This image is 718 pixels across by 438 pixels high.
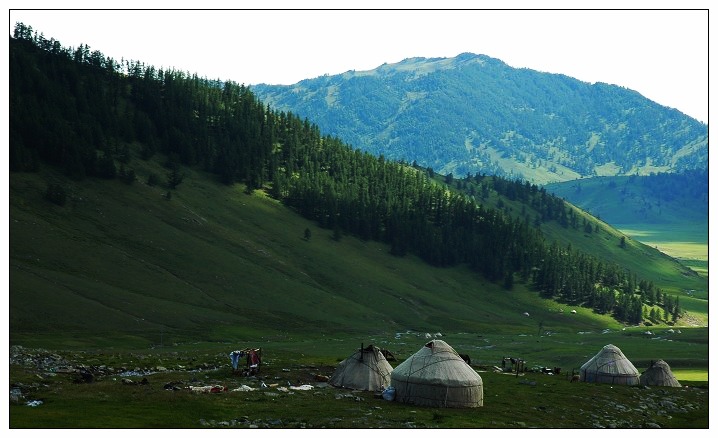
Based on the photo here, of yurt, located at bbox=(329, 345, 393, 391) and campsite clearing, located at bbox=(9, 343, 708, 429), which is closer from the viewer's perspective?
campsite clearing, located at bbox=(9, 343, 708, 429)

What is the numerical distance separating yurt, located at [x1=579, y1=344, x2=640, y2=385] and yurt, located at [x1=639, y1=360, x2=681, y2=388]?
1.49 meters

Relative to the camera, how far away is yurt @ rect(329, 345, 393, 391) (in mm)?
82625

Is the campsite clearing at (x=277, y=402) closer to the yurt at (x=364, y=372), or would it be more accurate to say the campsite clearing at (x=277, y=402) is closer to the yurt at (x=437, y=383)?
the yurt at (x=437, y=383)

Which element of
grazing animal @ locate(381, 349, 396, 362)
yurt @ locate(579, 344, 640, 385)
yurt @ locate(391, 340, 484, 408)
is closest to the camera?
yurt @ locate(391, 340, 484, 408)

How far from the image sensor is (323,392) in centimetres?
7825

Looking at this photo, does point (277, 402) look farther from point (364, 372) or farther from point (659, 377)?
point (659, 377)

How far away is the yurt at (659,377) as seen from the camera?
10281 cm

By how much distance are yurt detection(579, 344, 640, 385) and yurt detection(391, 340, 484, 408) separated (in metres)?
33.4

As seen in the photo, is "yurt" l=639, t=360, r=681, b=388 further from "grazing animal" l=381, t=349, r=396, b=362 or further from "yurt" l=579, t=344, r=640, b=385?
"grazing animal" l=381, t=349, r=396, b=362

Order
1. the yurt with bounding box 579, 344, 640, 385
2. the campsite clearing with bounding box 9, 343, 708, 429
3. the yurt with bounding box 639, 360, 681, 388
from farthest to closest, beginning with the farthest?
the yurt with bounding box 579, 344, 640, 385 → the yurt with bounding box 639, 360, 681, 388 → the campsite clearing with bounding box 9, 343, 708, 429

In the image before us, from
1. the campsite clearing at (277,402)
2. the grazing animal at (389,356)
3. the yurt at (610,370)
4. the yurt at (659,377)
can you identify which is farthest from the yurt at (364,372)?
the yurt at (659,377)

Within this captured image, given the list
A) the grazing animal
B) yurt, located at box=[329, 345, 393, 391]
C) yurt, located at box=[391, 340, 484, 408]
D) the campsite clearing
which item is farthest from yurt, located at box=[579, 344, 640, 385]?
yurt, located at box=[391, 340, 484, 408]

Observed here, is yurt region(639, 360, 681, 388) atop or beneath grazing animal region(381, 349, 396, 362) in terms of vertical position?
beneath
